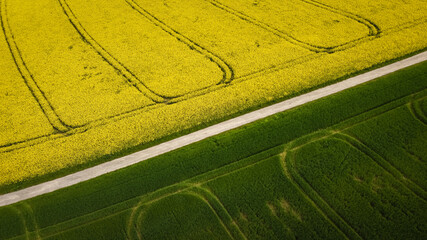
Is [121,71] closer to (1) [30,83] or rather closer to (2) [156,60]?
(2) [156,60]

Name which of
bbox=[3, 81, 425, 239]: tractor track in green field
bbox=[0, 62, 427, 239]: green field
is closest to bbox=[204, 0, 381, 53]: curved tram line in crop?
bbox=[0, 62, 427, 239]: green field

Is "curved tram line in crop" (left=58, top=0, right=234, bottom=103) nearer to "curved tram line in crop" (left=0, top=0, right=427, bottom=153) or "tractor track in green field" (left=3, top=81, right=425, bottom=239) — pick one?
"curved tram line in crop" (left=0, top=0, right=427, bottom=153)

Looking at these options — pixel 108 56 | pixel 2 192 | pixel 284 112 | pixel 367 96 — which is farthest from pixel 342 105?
pixel 2 192

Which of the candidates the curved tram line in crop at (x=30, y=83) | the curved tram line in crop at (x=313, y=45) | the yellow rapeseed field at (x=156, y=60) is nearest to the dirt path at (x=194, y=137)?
the yellow rapeseed field at (x=156, y=60)

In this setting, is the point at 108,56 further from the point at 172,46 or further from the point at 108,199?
the point at 108,199

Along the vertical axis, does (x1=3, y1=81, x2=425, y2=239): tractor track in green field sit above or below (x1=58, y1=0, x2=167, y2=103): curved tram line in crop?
below

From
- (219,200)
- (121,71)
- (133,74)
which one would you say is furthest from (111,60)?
(219,200)
